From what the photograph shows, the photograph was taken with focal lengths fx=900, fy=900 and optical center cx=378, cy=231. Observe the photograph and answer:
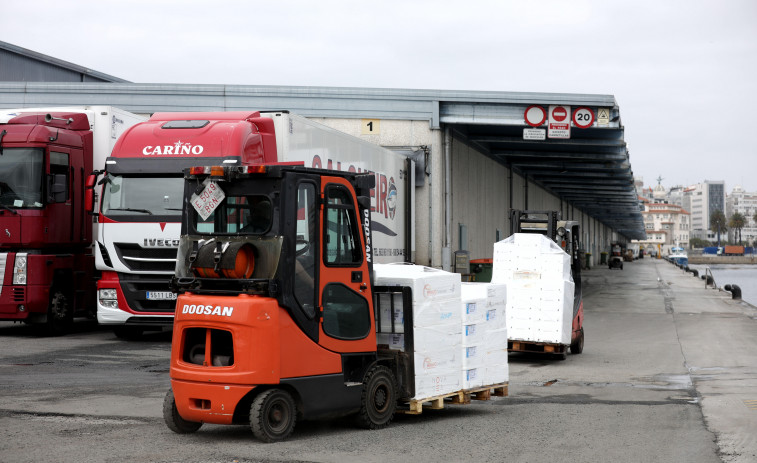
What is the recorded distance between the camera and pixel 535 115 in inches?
971

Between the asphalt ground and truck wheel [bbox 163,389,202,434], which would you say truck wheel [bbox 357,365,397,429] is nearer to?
the asphalt ground

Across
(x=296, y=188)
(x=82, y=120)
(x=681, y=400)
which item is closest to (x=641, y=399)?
(x=681, y=400)

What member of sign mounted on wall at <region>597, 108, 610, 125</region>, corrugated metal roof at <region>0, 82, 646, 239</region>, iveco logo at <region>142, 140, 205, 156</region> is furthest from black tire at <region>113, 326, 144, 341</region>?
sign mounted on wall at <region>597, 108, 610, 125</region>

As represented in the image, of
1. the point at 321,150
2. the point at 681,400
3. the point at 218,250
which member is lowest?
the point at 681,400

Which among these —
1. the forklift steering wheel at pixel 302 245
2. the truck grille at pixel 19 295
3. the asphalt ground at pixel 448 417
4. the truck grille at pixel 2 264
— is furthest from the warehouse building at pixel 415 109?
the forklift steering wheel at pixel 302 245

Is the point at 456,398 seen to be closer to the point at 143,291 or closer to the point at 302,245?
the point at 302,245

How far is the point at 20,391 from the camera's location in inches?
401

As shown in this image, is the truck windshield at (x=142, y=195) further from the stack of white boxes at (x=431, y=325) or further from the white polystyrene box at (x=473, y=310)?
the white polystyrene box at (x=473, y=310)

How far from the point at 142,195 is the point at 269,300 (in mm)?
7522

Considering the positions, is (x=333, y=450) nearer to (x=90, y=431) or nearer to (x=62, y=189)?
(x=90, y=431)

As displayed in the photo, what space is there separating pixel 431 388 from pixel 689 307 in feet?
77.0

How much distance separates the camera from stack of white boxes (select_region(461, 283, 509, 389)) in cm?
937

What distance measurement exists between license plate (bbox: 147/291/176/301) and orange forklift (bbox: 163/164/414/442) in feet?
21.5

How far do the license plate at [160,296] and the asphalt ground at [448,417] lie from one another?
87cm
